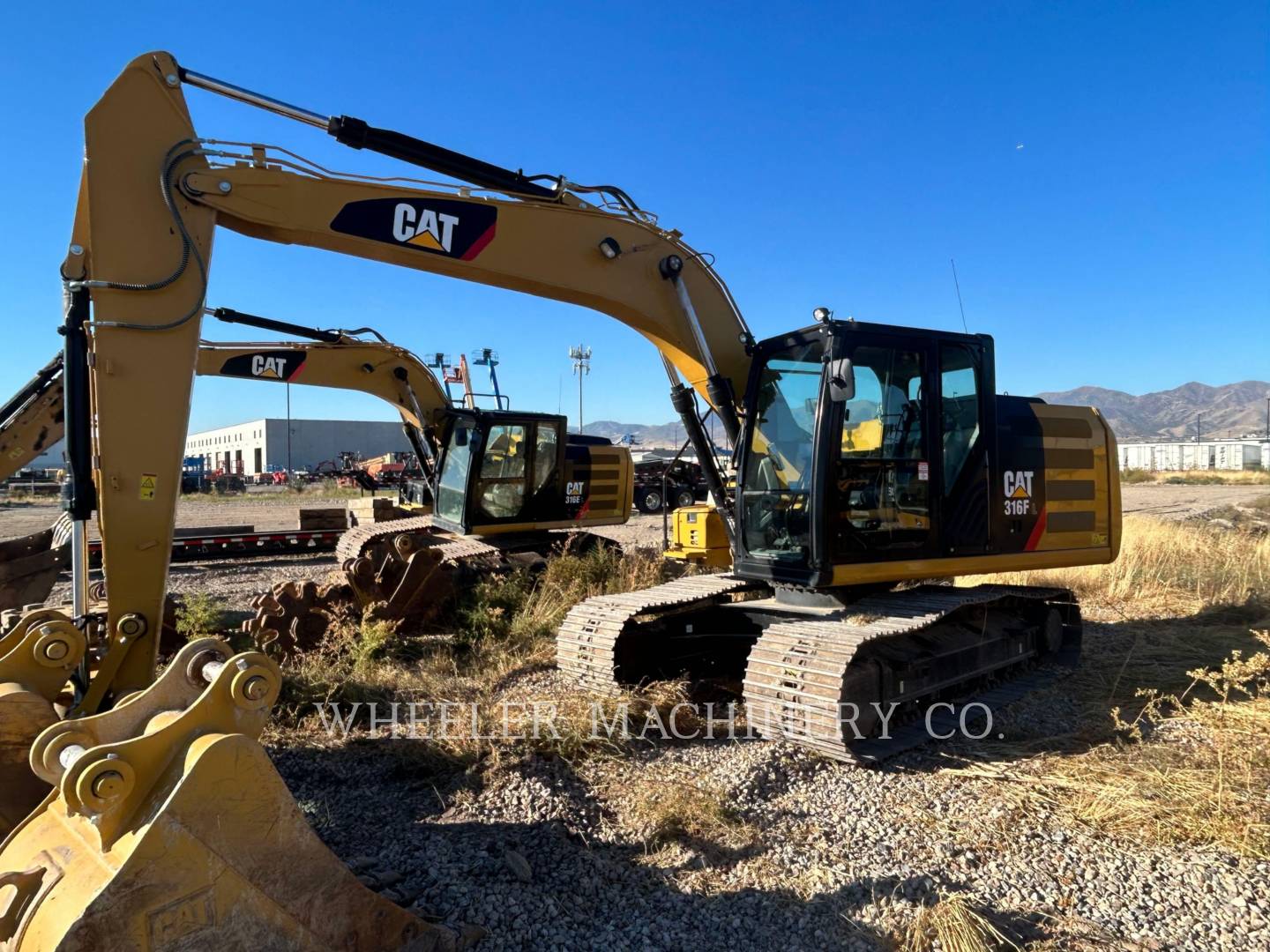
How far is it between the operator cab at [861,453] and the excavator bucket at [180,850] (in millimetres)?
3608

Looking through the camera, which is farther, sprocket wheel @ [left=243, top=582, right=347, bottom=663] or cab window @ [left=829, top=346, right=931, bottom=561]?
sprocket wheel @ [left=243, top=582, right=347, bottom=663]

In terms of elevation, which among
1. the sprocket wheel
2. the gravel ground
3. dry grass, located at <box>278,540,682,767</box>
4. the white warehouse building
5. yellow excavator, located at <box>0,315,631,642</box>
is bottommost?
the gravel ground

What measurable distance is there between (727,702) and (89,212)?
473 centimetres

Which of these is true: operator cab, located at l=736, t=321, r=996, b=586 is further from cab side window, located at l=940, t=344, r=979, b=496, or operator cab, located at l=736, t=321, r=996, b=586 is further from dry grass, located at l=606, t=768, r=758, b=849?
dry grass, located at l=606, t=768, r=758, b=849

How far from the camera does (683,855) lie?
3652mm

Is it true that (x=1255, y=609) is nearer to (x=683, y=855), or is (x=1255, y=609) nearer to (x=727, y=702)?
(x=727, y=702)

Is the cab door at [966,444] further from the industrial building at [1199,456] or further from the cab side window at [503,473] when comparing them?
the industrial building at [1199,456]

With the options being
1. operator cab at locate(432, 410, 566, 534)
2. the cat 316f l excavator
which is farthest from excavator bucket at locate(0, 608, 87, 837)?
operator cab at locate(432, 410, 566, 534)

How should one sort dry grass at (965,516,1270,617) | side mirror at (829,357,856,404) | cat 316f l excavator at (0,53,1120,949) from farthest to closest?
dry grass at (965,516,1270,617) → side mirror at (829,357,856,404) → cat 316f l excavator at (0,53,1120,949)

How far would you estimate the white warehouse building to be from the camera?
→ 234 feet

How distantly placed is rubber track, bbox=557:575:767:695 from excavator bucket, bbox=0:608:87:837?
306cm

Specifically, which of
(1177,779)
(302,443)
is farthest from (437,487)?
(302,443)

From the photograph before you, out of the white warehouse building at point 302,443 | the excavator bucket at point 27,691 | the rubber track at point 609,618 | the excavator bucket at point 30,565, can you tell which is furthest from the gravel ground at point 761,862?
the white warehouse building at point 302,443

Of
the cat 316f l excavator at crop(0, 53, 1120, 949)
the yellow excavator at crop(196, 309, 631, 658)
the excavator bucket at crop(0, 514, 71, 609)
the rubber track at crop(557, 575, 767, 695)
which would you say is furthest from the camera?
the yellow excavator at crop(196, 309, 631, 658)
